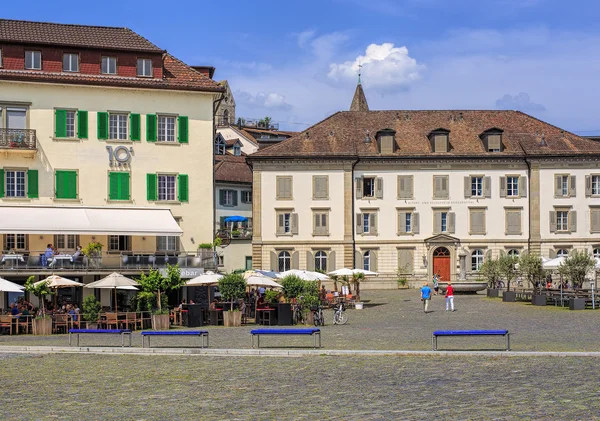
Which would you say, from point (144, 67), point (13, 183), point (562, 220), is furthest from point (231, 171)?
point (13, 183)

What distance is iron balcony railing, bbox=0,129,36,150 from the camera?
148 feet

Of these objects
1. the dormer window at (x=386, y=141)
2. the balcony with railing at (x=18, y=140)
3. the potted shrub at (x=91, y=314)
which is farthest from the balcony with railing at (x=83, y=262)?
the dormer window at (x=386, y=141)

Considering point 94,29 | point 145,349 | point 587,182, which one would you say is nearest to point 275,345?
point 145,349

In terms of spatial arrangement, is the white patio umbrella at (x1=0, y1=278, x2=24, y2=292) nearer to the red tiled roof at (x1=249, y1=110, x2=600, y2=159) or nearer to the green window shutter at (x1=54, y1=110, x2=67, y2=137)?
the green window shutter at (x1=54, y1=110, x2=67, y2=137)

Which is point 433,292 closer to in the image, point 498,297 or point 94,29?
point 498,297

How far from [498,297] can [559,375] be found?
1324 inches

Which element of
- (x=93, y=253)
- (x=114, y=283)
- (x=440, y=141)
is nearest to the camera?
(x=114, y=283)

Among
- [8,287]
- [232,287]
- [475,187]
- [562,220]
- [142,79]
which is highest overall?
[142,79]

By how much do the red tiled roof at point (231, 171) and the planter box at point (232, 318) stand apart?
43.3 metres

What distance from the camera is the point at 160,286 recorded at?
36.5 m

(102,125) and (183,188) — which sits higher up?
(102,125)

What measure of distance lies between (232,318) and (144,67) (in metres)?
16.3

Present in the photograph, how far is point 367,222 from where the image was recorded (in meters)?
66.5

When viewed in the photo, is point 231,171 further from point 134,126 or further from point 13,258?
point 13,258
